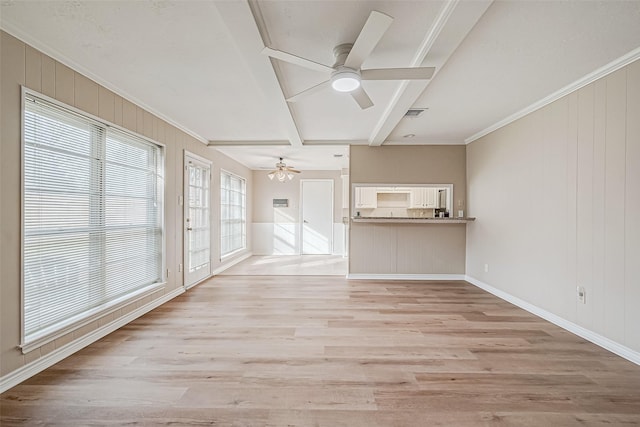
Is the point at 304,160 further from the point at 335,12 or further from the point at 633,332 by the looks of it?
the point at 633,332

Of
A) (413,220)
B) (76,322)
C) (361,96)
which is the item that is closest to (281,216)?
(413,220)

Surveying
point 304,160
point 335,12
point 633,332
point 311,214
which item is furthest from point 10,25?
point 311,214

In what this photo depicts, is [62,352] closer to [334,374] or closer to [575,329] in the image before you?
[334,374]

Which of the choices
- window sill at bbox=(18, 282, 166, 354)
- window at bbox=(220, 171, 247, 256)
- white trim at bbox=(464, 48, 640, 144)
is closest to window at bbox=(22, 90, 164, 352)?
window sill at bbox=(18, 282, 166, 354)

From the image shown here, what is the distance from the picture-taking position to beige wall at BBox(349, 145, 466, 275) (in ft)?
15.5

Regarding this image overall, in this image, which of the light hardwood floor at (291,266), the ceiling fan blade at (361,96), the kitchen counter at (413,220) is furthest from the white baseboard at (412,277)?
the ceiling fan blade at (361,96)

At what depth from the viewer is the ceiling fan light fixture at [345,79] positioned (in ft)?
6.45

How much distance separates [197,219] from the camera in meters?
4.52

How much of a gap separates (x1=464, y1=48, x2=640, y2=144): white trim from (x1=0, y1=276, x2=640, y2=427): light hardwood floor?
242 centimetres

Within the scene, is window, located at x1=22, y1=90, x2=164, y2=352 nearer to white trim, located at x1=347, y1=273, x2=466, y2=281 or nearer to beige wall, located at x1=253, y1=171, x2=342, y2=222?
white trim, located at x1=347, y1=273, x2=466, y2=281

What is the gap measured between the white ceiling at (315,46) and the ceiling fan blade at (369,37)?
18 cm

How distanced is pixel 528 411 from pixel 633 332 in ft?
4.57

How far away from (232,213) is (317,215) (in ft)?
7.51

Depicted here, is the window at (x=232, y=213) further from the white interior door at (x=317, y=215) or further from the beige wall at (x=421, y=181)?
the beige wall at (x=421, y=181)
